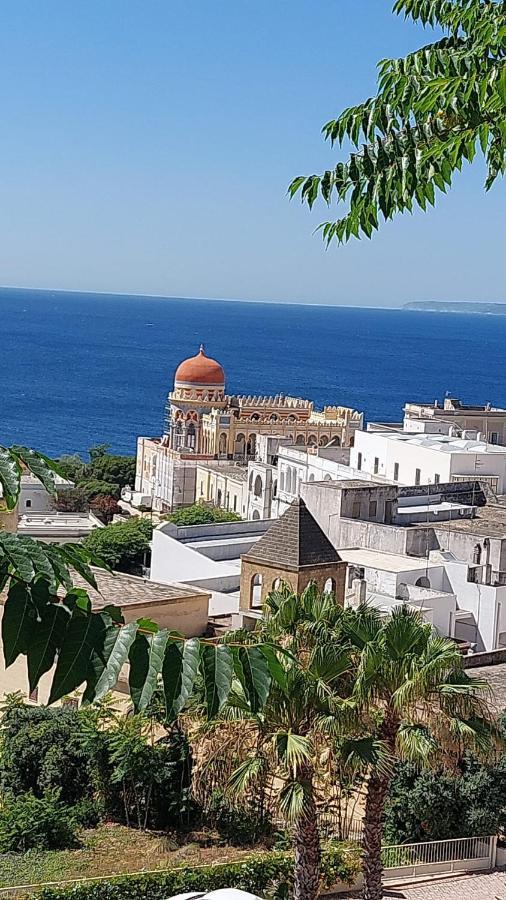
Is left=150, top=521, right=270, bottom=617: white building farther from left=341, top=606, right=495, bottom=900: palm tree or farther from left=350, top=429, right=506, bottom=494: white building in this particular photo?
left=341, top=606, right=495, bottom=900: palm tree

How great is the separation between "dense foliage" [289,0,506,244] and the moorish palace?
184ft

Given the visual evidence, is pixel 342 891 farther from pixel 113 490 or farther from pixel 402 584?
pixel 113 490

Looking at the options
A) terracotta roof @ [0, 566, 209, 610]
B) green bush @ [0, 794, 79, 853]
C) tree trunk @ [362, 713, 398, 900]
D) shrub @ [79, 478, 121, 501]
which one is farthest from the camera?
shrub @ [79, 478, 121, 501]

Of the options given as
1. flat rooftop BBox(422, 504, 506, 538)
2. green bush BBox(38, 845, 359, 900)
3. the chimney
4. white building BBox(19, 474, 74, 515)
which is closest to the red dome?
white building BBox(19, 474, 74, 515)

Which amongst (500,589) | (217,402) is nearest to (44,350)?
(217,402)

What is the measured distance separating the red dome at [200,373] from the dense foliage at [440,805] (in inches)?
2252

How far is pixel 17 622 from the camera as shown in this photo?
10.5 feet

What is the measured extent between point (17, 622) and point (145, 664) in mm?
363

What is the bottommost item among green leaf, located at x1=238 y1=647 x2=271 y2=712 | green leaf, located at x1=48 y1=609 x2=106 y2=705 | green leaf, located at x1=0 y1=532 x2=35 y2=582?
green leaf, located at x1=238 y1=647 x2=271 y2=712

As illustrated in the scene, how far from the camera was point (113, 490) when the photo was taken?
62812mm

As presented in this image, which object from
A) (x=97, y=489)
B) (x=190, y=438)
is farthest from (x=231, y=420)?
(x=97, y=489)

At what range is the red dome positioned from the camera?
70.6m

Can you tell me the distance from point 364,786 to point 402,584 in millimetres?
12415

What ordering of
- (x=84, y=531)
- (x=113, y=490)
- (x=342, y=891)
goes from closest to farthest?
(x=342, y=891), (x=84, y=531), (x=113, y=490)
